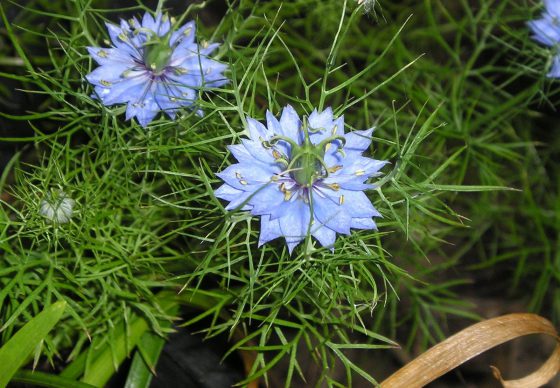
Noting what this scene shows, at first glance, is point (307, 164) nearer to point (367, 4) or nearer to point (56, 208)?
point (367, 4)

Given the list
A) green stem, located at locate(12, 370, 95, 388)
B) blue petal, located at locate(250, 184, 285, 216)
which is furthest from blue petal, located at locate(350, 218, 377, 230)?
green stem, located at locate(12, 370, 95, 388)

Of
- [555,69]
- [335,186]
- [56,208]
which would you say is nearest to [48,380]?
[56,208]

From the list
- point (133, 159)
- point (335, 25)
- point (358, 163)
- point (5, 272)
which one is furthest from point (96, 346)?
point (335, 25)

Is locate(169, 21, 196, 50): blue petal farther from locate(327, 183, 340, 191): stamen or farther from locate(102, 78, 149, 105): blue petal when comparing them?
locate(327, 183, 340, 191): stamen

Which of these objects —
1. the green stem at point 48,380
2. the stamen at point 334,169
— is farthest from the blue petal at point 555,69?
the green stem at point 48,380

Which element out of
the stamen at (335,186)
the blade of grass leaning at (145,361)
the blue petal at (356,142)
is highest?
the blue petal at (356,142)

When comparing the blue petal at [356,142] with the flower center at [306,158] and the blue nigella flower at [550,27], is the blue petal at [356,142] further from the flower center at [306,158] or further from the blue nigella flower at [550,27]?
the blue nigella flower at [550,27]

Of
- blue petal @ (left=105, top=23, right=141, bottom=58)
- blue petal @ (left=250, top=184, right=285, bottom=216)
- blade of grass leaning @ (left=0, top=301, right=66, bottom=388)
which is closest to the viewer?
blue petal @ (left=250, top=184, right=285, bottom=216)
